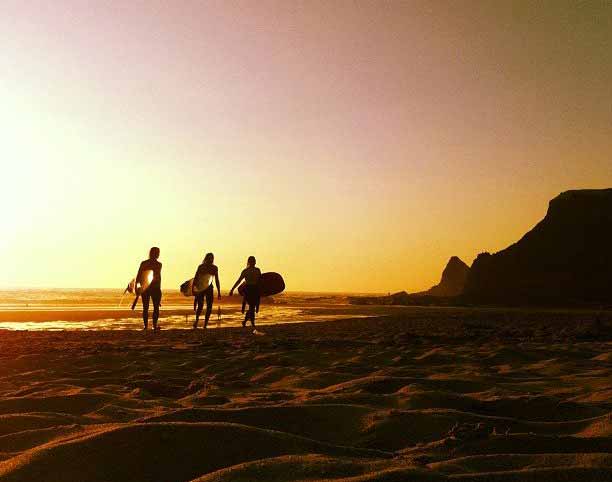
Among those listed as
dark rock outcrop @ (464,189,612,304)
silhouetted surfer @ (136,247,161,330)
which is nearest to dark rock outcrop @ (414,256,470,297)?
dark rock outcrop @ (464,189,612,304)

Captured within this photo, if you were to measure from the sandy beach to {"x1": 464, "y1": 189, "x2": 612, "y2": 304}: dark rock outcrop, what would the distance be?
112 feet

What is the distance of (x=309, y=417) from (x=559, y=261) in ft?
138

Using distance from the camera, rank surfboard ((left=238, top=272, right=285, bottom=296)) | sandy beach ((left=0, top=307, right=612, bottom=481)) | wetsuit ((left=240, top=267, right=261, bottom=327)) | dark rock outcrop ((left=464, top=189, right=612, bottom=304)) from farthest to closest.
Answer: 1. dark rock outcrop ((left=464, top=189, right=612, bottom=304))
2. surfboard ((left=238, top=272, right=285, bottom=296))
3. wetsuit ((left=240, top=267, right=261, bottom=327))
4. sandy beach ((left=0, top=307, right=612, bottom=481))

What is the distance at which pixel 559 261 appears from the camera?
40.3m

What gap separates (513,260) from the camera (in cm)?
4244

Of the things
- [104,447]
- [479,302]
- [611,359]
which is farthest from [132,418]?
[479,302]

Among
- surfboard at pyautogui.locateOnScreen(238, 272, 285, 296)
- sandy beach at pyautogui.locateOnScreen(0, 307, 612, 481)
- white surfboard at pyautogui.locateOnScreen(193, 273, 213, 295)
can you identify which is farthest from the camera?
surfboard at pyautogui.locateOnScreen(238, 272, 285, 296)

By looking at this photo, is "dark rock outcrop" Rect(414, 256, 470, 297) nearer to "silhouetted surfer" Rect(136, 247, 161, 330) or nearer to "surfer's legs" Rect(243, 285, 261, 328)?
"surfer's legs" Rect(243, 285, 261, 328)

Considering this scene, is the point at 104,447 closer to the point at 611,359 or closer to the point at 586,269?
the point at 611,359

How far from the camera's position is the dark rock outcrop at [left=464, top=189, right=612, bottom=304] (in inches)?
1483

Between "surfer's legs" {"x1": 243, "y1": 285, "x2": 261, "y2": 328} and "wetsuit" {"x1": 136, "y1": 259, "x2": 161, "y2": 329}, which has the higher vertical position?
"wetsuit" {"x1": 136, "y1": 259, "x2": 161, "y2": 329}

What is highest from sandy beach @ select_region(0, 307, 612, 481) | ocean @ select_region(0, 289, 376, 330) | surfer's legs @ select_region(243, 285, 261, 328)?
surfer's legs @ select_region(243, 285, 261, 328)

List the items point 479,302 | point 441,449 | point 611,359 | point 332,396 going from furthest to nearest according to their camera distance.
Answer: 1. point 479,302
2. point 611,359
3. point 332,396
4. point 441,449

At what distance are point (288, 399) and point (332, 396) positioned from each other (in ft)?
1.11
